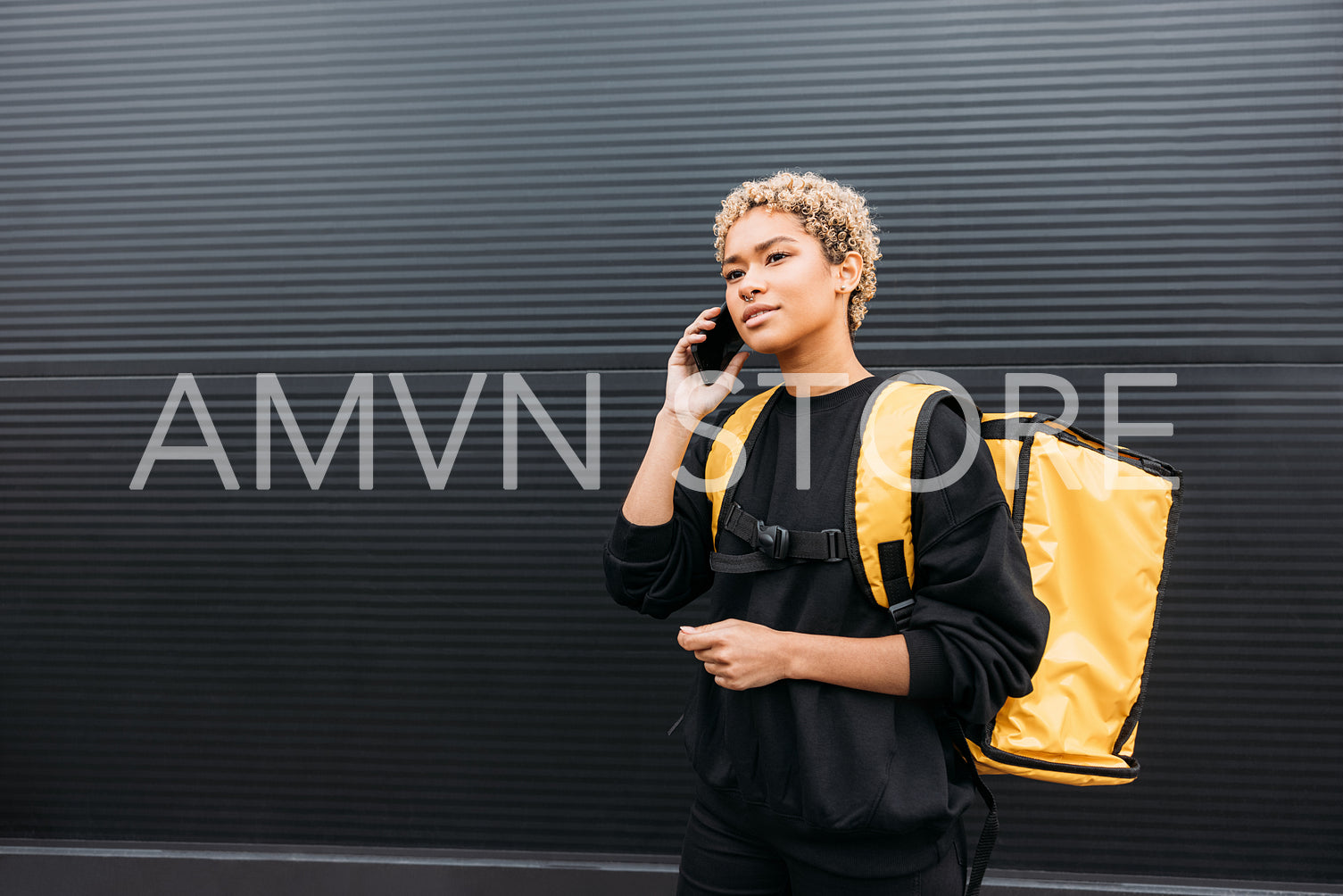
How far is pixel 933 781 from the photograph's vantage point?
1015 millimetres

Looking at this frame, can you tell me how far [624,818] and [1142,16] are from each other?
273 cm

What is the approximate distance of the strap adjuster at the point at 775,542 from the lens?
1066mm

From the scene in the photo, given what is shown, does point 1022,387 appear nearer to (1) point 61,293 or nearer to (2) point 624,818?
(2) point 624,818

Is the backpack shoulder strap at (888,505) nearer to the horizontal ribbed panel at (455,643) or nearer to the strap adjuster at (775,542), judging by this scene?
the strap adjuster at (775,542)

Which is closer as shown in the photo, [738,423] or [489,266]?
[738,423]

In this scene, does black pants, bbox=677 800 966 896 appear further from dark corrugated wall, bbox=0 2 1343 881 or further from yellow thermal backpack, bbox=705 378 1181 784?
dark corrugated wall, bbox=0 2 1343 881

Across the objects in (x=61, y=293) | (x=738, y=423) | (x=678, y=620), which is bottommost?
(x=678, y=620)

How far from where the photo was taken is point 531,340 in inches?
82.4

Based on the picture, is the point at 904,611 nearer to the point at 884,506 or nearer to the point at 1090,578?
the point at 884,506

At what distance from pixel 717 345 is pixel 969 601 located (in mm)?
607

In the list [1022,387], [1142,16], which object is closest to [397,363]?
[1022,387]

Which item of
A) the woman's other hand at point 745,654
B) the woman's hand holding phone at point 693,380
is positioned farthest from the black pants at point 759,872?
the woman's hand holding phone at point 693,380

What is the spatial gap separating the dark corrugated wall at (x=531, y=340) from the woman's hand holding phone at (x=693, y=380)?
840 millimetres

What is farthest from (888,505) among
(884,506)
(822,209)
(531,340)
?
(531,340)
